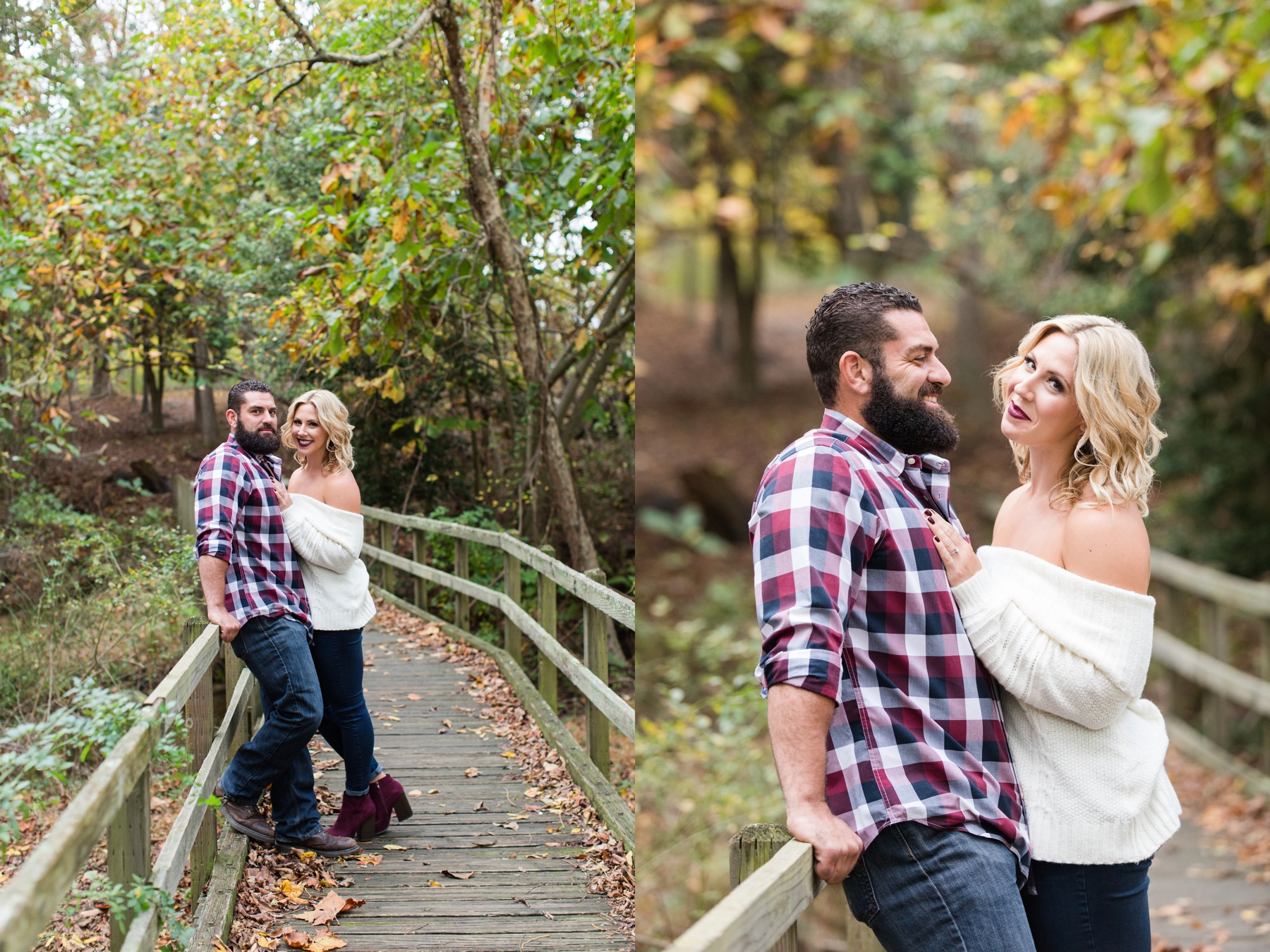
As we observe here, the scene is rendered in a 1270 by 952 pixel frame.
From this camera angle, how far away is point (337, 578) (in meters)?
1.67

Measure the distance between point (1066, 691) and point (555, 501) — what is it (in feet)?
3.10

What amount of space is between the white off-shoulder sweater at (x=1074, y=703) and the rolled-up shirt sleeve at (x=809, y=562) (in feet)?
0.65

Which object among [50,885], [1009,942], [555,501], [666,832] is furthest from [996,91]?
[50,885]

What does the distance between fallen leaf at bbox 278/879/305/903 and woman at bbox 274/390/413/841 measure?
0.10m

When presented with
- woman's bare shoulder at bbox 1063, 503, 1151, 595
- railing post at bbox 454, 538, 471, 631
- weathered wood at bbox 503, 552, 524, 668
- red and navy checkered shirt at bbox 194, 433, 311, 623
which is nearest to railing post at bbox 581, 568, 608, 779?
weathered wood at bbox 503, 552, 524, 668

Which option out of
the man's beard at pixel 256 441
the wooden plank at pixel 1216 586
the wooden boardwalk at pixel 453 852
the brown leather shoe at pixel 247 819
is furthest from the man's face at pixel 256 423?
the wooden plank at pixel 1216 586

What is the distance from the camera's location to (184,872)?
1391mm

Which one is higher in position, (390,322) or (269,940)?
(390,322)

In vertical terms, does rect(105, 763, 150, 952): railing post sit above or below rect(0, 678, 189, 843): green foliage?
below

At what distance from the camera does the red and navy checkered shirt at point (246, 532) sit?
1.49 metres

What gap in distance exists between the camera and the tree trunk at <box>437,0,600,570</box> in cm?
187

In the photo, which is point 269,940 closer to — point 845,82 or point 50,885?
point 50,885

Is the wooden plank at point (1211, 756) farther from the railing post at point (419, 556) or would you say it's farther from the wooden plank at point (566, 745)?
the railing post at point (419, 556)

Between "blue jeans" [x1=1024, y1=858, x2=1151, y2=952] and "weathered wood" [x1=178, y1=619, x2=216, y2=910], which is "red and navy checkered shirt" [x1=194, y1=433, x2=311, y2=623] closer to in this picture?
"weathered wood" [x1=178, y1=619, x2=216, y2=910]
